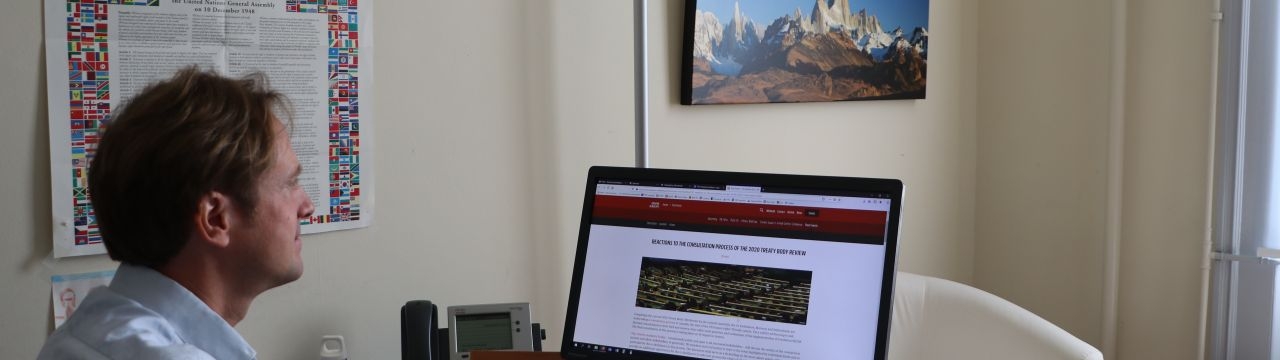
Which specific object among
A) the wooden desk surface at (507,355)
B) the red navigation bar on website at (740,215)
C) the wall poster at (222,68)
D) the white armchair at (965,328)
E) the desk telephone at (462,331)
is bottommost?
the white armchair at (965,328)

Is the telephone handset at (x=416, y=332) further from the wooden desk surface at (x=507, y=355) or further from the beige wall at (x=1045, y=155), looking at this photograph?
the beige wall at (x=1045, y=155)

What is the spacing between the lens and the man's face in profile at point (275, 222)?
4.19 feet

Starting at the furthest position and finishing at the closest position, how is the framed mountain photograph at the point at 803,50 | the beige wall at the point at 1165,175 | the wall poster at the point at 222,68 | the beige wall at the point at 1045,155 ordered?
1. the beige wall at the point at 1045,155
2. the beige wall at the point at 1165,175
3. the framed mountain photograph at the point at 803,50
4. the wall poster at the point at 222,68

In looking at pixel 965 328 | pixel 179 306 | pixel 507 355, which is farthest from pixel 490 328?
pixel 965 328

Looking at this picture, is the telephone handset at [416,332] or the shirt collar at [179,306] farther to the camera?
the telephone handset at [416,332]

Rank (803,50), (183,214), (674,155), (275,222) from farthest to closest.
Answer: (803,50) → (674,155) → (275,222) → (183,214)

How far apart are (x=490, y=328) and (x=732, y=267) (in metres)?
0.58

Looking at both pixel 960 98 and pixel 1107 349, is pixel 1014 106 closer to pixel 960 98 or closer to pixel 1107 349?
pixel 960 98

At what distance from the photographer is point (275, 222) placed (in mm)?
1305

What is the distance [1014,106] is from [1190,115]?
0.58 metres

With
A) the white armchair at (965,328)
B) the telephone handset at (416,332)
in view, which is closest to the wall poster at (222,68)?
the telephone handset at (416,332)

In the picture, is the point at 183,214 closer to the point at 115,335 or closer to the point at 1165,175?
the point at 115,335

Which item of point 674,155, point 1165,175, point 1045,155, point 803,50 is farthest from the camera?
point 1045,155

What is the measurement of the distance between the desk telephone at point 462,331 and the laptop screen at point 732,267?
1.14 ft
